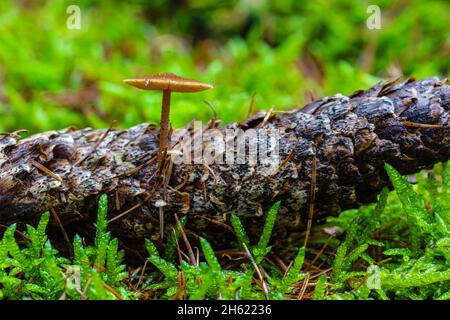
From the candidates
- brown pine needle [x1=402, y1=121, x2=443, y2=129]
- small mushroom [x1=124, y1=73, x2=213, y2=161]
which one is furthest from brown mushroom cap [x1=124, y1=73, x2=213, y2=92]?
brown pine needle [x1=402, y1=121, x2=443, y2=129]

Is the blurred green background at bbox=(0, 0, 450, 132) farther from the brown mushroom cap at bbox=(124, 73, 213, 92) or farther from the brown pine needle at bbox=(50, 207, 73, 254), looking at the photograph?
the brown pine needle at bbox=(50, 207, 73, 254)

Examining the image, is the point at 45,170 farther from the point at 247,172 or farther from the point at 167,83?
the point at 247,172

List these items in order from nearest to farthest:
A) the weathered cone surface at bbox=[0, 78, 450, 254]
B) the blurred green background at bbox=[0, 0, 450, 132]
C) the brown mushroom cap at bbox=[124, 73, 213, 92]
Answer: the brown mushroom cap at bbox=[124, 73, 213, 92] → the weathered cone surface at bbox=[0, 78, 450, 254] → the blurred green background at bbox=[0, 0, 450, 132]

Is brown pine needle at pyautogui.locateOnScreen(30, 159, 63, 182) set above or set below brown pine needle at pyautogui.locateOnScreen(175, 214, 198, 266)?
above

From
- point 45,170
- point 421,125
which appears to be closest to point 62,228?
point 45,170

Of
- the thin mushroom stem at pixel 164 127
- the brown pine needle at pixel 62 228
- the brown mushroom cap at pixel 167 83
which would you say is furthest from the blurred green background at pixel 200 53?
the brown pine needle at pixel 62 228

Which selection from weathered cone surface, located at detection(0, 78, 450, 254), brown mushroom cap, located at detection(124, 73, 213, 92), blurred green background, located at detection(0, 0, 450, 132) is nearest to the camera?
brown mushroom cap, located at detection(124, 73, 213, 92)

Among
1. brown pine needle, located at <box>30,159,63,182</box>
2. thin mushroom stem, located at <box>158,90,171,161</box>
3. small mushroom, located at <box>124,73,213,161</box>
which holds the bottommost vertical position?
brown pine needle, located at <box>30,159,63,182</box>
